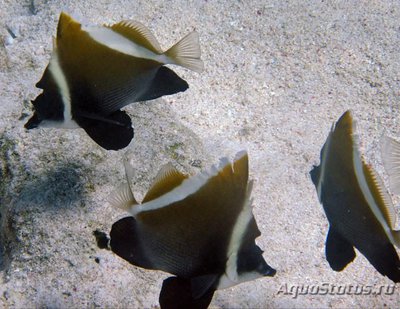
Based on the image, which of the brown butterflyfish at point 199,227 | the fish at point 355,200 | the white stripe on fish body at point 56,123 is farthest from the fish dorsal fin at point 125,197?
the fish at point 355,200

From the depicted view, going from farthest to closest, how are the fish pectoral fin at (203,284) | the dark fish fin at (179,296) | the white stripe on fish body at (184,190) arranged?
the dark fish fin at (179,296) < the fish pectoral fin at (203,284) < the white stripe on fish body at (184,190)

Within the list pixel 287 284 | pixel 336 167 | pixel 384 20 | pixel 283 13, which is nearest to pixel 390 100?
pixel 384 20

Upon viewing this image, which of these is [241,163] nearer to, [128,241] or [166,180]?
[166,180]

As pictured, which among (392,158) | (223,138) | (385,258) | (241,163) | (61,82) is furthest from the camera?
(223,138)

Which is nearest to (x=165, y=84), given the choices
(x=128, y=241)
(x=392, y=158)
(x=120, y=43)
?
(x=120, y=43)

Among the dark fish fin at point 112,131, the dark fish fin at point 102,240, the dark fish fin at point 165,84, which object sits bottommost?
the dark fish fin at point 102,240

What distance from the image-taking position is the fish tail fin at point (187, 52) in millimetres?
2062

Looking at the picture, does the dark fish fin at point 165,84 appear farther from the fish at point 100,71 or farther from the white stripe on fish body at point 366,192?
the white stripe on fish body at point 366,192

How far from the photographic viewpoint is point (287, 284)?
2.61 metres

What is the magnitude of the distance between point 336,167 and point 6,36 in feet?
13.1

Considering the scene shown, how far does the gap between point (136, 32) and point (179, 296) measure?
1.24m

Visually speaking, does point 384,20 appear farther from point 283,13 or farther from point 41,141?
point 41,141

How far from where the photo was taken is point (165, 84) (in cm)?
218

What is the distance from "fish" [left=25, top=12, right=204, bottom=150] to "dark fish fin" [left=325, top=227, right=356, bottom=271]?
1.03 meters
